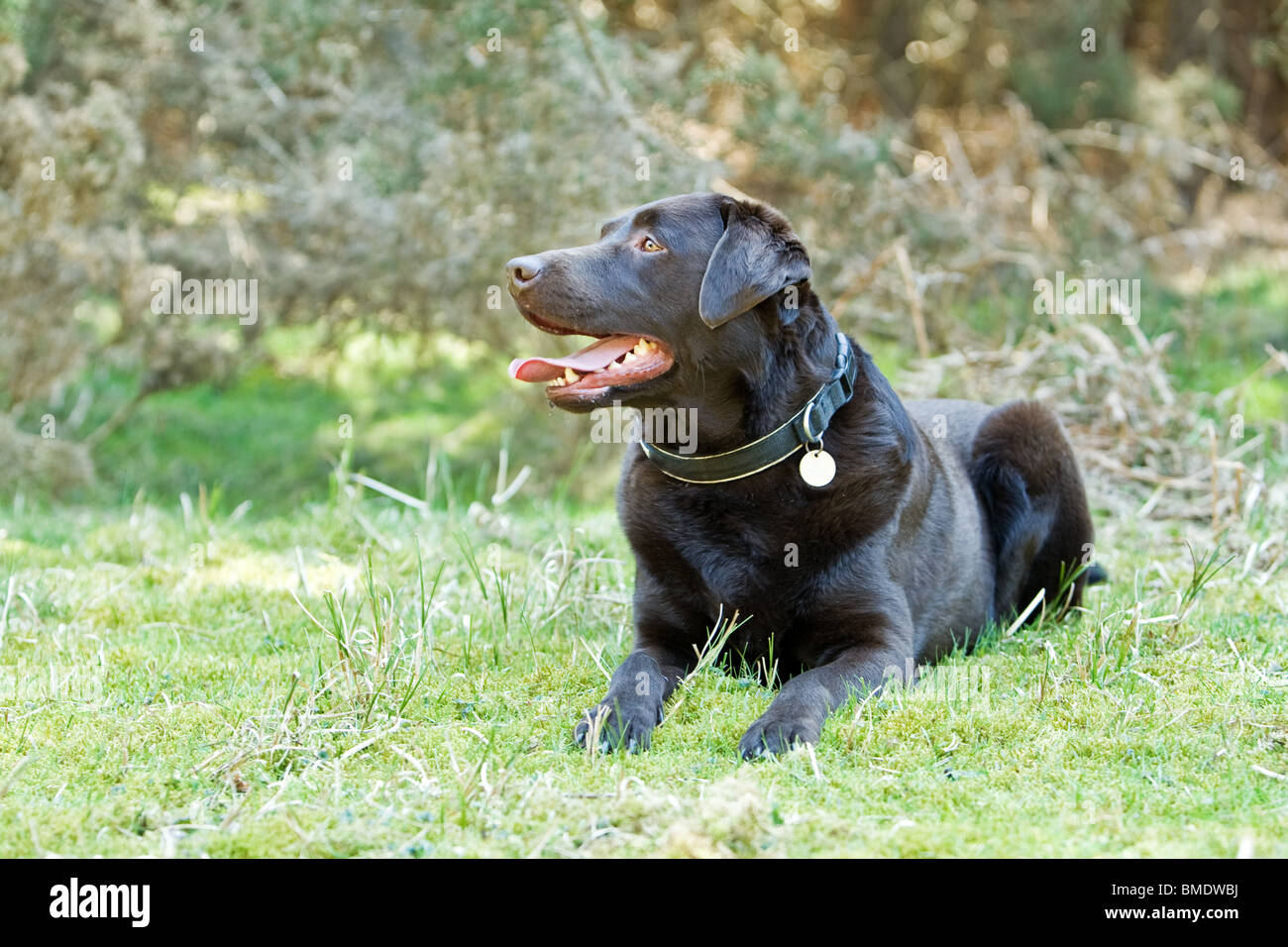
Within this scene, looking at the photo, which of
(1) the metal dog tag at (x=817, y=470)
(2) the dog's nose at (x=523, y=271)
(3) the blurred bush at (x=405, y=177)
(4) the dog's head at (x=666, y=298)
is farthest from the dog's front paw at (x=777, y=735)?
(3) the blurred bush at (x=405, y=177)

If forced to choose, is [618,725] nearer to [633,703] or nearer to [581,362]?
[633,703]

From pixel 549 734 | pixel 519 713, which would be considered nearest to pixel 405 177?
pixel 519 713

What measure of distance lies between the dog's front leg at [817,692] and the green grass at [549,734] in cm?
6

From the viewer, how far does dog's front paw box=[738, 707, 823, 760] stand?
2.88 m

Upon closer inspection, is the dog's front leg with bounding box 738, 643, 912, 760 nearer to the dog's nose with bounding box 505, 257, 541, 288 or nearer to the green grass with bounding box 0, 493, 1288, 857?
the green grass with bounding box 0, 493, 1288, 857

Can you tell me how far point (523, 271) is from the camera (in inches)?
131

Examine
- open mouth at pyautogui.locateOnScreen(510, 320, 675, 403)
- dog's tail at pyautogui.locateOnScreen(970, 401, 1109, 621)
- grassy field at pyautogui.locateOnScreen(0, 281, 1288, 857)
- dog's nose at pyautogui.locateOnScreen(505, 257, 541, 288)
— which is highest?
dog's nose at pyautogui.locateOnScreen(505, 257, 541, 288)

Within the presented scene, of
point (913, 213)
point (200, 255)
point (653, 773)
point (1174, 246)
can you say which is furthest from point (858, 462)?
point (1174, 246)

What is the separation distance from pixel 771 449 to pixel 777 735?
84 centimetres

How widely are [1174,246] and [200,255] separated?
7149 mm

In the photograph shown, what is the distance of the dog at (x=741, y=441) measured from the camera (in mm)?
3377

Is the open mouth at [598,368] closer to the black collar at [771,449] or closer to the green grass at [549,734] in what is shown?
the black collar at [771,449]

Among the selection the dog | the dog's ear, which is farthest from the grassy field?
the dog's ear

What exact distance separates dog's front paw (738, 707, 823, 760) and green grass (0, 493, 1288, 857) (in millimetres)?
50
